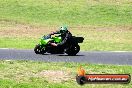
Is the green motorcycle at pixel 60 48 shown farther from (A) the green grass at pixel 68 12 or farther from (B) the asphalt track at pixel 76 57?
(A) the green grass at pixel 68 12

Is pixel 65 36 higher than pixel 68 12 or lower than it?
higher

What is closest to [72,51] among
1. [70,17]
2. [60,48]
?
[60,48]

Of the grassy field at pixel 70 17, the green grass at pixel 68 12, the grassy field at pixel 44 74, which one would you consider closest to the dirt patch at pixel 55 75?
the grassy field at pixel 44 74

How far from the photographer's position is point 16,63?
18.2 m

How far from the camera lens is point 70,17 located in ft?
182

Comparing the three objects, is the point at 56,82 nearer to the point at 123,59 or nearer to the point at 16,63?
the point at 16,63

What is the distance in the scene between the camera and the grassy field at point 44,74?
14422 mm

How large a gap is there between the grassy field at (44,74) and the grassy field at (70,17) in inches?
886

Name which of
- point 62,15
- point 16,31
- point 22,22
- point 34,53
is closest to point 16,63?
point 34,53

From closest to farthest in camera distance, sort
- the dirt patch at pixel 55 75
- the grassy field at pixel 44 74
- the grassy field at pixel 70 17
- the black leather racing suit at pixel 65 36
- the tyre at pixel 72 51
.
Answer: the grassy field at pixel 44 74, the dirt patch at pixel 55 75, the black leather racing suit at pixel 65 36, the tyre at pixel 72 51, the grassy field at pixel 70 17

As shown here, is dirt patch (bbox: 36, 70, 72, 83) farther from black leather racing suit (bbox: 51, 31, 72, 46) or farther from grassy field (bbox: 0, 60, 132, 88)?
black leather racing suit (bbox: 51, 31, 72, 46)

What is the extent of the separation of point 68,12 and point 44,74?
4156 centimetres

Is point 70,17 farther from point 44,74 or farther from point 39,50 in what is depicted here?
point 44,74

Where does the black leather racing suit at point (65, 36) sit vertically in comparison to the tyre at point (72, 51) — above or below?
above
